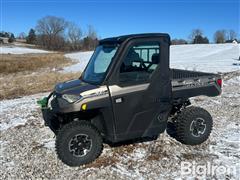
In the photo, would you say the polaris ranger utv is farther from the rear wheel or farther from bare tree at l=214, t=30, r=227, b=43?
bare tree at l=214, t=30, r=227, b=43

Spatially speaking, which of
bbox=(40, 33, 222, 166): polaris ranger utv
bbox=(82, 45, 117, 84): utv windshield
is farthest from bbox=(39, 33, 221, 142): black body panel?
bbox=(82, 45, 117, 84): utv windshield

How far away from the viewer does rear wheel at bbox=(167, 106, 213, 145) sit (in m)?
5.00

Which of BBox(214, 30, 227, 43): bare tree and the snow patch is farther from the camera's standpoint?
BBox(214, 30, 227, 43): bare tree

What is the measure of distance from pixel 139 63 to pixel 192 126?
159 cm

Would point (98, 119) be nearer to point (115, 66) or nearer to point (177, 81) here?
point (115, 66)

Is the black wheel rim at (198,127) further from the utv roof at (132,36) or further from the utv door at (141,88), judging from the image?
the utv roof at (132,36)

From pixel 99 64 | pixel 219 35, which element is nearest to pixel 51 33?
pixel 219 35

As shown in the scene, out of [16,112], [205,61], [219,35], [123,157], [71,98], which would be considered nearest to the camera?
[71,98]

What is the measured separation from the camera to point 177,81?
4.80 m

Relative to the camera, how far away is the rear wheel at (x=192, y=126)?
16.4ft

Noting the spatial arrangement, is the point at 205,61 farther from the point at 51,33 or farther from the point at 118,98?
the point at 51,33

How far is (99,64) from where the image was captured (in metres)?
4.75

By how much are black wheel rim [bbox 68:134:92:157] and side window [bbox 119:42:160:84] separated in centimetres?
110

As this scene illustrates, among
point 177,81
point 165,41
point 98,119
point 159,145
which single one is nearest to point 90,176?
point 98,119
